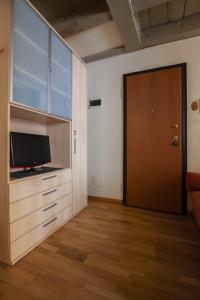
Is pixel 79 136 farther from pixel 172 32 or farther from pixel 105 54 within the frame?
pixel 172 32

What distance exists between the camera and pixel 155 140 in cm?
257

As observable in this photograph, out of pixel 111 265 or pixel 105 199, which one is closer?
pixel 111 265

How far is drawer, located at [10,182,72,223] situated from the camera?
4.72ft

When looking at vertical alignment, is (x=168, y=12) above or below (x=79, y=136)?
above

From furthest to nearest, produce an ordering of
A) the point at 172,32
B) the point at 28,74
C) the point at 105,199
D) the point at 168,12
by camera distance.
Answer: the point at 105,199 < the point at 172,32 < the point at 168,12 < the point at 28,74

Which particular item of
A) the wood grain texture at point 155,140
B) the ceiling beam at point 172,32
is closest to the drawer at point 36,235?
the wood grain texture at point 155,140

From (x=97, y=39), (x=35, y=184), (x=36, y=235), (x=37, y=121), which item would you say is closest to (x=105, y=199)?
(x=36, y=235)

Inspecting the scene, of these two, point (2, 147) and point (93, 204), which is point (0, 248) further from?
point (93, 204)

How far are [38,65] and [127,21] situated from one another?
122cm

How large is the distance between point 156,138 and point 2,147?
2.04 metres

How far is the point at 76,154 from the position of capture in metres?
2.41

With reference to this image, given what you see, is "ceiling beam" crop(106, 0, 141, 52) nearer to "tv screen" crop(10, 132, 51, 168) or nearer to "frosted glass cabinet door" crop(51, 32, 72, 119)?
"frosted glass cabinet door" crop(51, 32, 72, 119)

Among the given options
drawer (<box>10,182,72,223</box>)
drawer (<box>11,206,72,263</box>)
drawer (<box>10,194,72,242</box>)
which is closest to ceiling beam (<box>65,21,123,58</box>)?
drawer (<box>10,182,72,223</box>)

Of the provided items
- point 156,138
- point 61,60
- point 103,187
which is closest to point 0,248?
point 103,187
